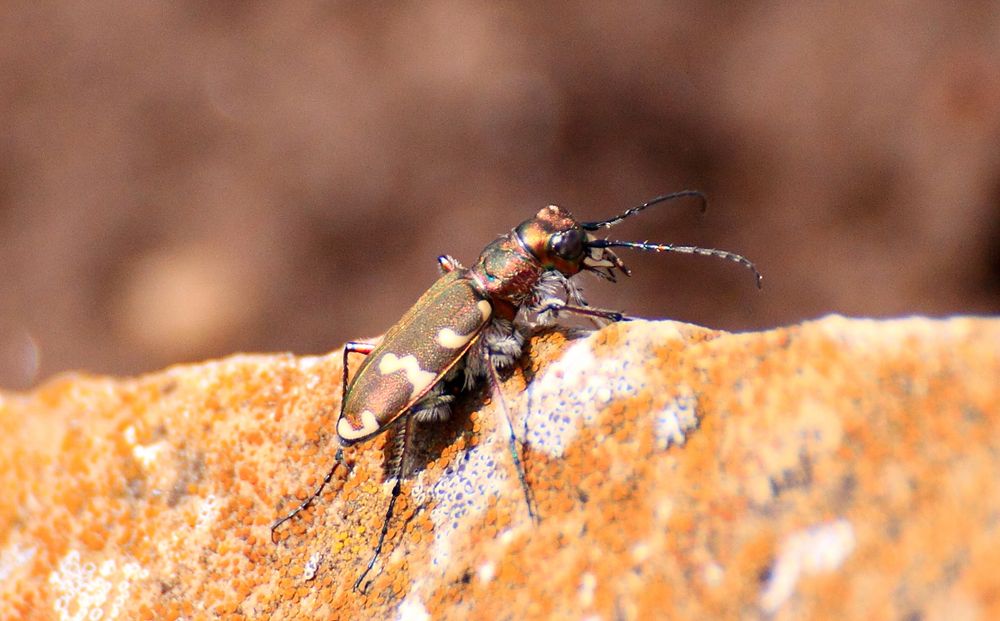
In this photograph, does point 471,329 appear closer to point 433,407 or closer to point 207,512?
point 433,407

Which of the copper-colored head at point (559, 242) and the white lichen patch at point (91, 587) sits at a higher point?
the copper-colored head at point (559, 242)

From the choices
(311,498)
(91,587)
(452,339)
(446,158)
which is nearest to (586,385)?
(452,339)

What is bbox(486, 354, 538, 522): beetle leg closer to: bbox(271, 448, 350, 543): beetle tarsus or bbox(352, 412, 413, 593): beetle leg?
bbox(352, 412, 413, 593): beetle leg

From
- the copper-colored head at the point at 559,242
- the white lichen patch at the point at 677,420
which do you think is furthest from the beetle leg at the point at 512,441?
the copper-colored head at the point at 559,242

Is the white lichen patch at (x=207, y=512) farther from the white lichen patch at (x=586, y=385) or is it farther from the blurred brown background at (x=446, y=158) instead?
the blurred brown background at (x=446, y=158)

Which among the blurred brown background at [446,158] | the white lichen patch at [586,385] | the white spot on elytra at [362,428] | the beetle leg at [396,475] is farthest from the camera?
the blurred brown background at [446,158]

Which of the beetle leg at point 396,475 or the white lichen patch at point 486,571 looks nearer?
the white lichen patch at point 486,571
